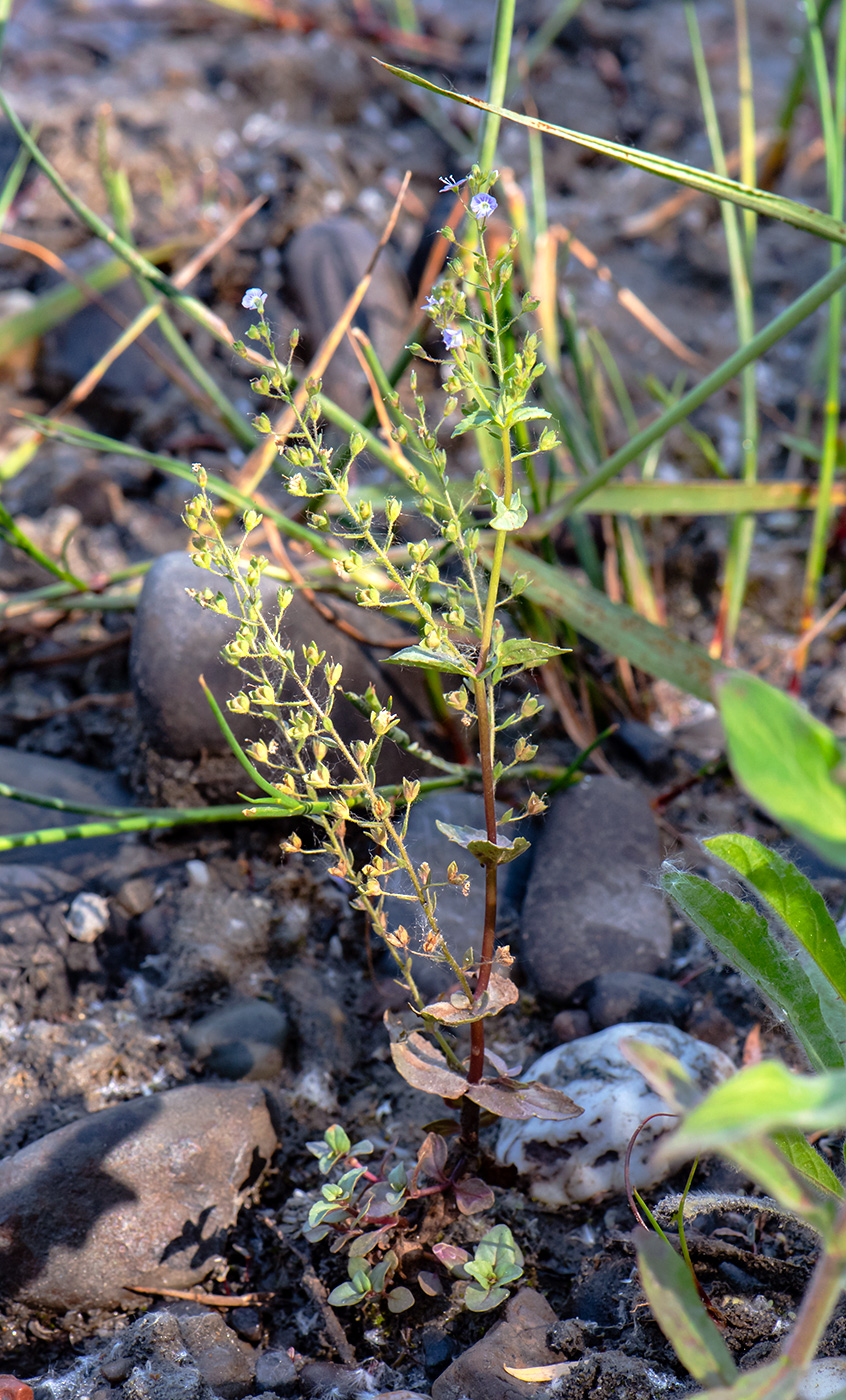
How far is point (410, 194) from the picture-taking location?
3.05 meters

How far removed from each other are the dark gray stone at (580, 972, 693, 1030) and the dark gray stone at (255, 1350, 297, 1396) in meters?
0.59

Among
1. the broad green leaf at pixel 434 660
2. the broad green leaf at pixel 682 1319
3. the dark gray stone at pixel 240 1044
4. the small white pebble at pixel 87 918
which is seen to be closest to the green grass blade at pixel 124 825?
the small white pebble at pixel 87 918

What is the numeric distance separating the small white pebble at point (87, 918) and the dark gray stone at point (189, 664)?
28cm

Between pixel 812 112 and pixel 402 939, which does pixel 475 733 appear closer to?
pixel 402 939

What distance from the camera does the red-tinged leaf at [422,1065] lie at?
3.49ft

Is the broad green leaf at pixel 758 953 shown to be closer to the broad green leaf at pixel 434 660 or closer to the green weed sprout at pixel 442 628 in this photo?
the green weed sprout at pixel 442 628

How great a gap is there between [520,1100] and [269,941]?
0.61m

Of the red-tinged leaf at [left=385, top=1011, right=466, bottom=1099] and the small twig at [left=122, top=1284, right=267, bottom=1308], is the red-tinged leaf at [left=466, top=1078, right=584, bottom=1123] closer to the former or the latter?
the red-tinged leaf at [left=385, top=1011, right=466, bottom=1099]

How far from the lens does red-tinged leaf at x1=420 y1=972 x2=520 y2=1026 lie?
1.04m

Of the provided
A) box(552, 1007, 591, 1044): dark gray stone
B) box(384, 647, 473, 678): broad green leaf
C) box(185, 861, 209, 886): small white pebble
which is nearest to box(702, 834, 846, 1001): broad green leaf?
box(384, 647, 473, 678): broad green leaf

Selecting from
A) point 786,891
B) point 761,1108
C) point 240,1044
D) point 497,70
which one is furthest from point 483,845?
point 497,70

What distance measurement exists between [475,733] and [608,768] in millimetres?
263

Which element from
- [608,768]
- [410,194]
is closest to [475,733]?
[608,768]

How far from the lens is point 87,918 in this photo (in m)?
1.54
